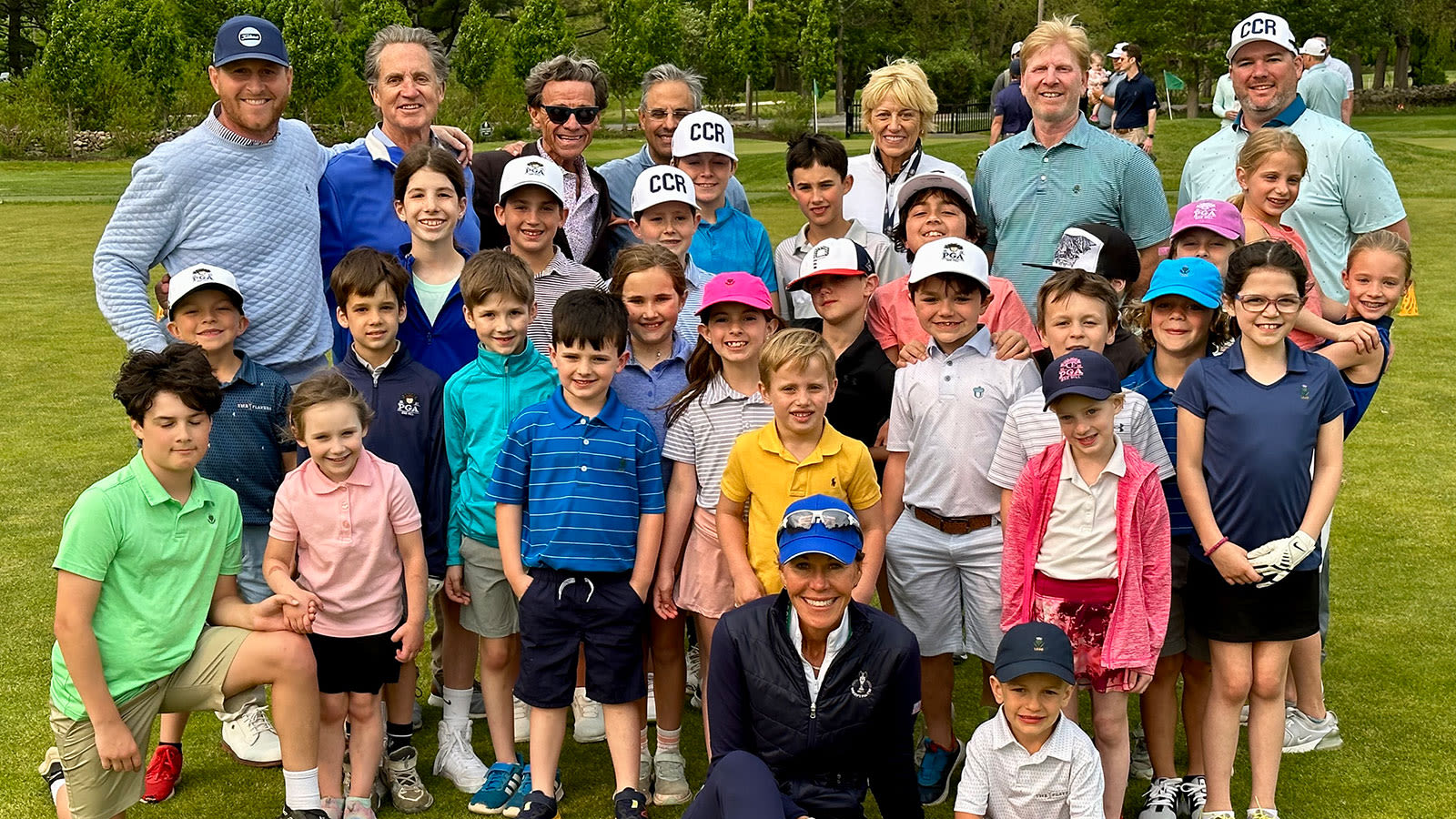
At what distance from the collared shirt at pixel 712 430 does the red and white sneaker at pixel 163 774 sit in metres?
2.16

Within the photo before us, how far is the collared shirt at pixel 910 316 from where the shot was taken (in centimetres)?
522

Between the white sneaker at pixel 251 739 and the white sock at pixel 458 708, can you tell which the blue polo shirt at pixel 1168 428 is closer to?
Answer: the white sock at pixel 458 708

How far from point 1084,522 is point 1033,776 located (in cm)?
84

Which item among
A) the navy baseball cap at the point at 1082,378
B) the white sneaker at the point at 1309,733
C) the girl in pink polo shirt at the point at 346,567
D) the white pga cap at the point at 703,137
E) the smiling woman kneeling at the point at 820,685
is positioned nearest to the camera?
the smiling woman kneeling at the point at 820,685

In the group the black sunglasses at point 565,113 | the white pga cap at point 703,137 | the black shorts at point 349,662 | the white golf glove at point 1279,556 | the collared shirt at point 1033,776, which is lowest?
the collared shirt at point 1033,776

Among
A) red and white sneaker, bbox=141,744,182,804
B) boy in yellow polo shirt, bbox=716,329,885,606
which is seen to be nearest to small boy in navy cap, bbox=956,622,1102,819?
boy in yellow polo shirt, bbox=716,329,885,606

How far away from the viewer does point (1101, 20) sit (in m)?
53.7

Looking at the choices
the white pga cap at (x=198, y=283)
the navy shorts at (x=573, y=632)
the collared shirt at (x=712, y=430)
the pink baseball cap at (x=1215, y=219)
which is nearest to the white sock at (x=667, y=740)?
the navy shorts at (x=573, y=632)

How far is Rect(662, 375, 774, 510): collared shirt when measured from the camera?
487 centimetres

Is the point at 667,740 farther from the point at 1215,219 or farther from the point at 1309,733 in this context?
the point at 1215,219

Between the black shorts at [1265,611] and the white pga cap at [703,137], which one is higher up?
the white pga cap at [703,137]

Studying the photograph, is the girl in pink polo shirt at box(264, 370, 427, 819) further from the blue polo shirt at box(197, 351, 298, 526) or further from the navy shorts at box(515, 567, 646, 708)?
the navy shorts at box(515, 567, 646, 708)

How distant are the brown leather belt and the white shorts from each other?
0.02 metres

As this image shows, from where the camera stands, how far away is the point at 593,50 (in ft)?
205
